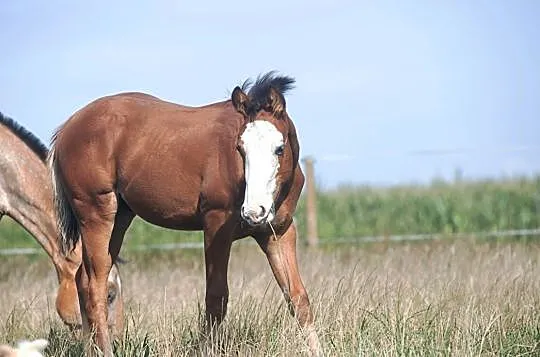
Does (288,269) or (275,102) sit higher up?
(275,102)

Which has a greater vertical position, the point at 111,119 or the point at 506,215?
the point at 111,119

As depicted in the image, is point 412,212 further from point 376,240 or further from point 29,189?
point 29,189

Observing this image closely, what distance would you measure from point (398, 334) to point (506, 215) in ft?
44.8

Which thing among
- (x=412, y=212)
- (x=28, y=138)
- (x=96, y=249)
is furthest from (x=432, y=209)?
(x=96, y=249)

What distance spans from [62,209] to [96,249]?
576 millimetres

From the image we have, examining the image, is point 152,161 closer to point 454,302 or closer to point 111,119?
point 111,119

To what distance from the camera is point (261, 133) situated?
19.3 ft

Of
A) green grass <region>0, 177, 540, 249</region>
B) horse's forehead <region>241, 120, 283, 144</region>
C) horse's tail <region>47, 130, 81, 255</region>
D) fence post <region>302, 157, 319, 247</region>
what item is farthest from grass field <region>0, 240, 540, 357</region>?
green grass <region>0, 177, 540, 249</region>

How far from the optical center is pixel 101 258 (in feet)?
22.7

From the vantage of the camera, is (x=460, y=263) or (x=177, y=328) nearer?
(x=177, y=328)

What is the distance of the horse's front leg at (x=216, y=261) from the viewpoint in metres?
6.19

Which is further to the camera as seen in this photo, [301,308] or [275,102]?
[301,308]

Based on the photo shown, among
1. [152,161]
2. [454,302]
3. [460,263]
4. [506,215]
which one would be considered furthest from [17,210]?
[506,215]

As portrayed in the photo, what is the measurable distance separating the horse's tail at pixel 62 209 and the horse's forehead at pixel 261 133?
184 centimetres
